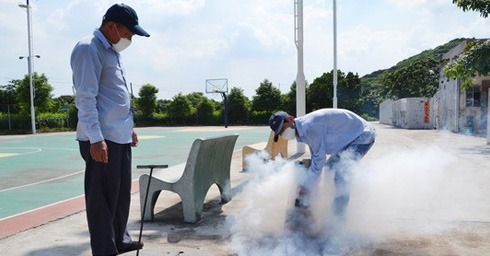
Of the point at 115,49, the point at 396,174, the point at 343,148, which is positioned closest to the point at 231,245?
the point at 343,148

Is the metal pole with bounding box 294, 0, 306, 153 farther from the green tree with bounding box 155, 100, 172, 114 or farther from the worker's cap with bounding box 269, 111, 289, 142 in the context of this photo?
the green tree with bounding box 155, 100, 172, 114

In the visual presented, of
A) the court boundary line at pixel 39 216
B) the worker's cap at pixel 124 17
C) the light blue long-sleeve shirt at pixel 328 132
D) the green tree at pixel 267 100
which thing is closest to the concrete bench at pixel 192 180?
the court boundary line at pixel 39 216

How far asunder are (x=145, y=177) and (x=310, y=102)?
185 feet

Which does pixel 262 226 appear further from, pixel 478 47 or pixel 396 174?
pixel 478 47

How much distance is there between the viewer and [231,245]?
13.9ft

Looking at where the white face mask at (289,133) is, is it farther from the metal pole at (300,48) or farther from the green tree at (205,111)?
the green tree at (205,111)

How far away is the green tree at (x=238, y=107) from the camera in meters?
54.9

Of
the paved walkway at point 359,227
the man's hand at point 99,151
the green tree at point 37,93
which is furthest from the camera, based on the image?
the green tree at point 37,93

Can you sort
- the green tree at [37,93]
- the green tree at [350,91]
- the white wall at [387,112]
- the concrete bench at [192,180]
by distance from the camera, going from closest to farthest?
the concrete bench at [192,180] → the green tree at [37,93] → the white wall at [387,112] → the green tree at [350,91]

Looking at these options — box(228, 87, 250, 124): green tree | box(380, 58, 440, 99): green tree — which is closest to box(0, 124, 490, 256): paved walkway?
box(228, 87, 250, 124): green tree

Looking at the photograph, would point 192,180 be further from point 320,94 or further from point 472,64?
point 320,94

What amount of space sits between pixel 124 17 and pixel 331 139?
7.86 ft

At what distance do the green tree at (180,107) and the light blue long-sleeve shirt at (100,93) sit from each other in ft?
172

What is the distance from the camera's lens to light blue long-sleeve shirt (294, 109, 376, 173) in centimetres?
417
